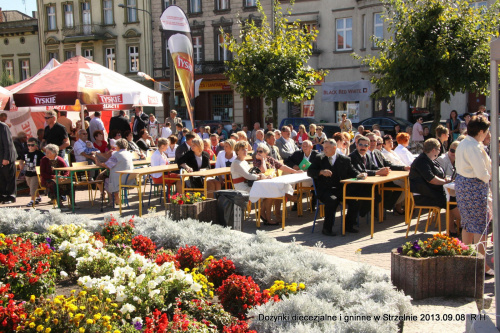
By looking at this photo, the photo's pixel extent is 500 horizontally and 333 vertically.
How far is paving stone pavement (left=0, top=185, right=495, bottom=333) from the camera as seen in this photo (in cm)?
514

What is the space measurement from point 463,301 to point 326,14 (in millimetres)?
30052

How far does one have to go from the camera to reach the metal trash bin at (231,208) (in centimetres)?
861

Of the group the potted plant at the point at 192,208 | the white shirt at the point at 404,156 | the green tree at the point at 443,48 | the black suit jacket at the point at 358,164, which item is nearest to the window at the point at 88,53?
the green tree at the point at 443,48

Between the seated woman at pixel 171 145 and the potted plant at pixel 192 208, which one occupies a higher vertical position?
the seated woman at pixel 171 145

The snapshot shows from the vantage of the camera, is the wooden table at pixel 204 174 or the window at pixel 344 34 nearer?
the wooden table at pixel 204 174

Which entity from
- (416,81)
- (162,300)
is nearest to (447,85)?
(416,81)

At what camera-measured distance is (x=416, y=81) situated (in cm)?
1669

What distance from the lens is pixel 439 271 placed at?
18.0 ft

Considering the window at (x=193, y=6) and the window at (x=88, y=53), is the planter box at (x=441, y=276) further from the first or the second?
the window at (x=88, y=53)

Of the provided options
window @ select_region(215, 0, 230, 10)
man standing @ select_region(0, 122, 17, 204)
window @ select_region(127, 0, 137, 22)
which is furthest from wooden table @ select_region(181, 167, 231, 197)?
window @ select_region(127, 0, 137, 22)

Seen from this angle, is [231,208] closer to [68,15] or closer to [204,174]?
[204,174]

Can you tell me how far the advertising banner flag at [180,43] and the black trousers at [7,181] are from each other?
14.4ft

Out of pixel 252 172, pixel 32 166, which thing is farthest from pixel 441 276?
pixel 32 166

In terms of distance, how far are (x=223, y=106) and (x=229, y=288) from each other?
116 feet
